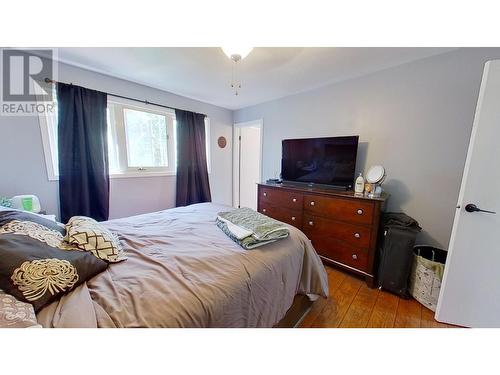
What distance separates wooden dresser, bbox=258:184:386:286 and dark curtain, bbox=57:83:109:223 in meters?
2.22

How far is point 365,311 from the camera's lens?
1.56 metres

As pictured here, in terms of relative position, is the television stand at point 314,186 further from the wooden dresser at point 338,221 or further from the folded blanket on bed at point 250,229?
the folded blanket on bed at point 250,229

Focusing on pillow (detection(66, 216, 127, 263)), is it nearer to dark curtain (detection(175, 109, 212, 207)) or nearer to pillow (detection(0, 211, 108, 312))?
pillow (detection(0, 211, 108, 312))

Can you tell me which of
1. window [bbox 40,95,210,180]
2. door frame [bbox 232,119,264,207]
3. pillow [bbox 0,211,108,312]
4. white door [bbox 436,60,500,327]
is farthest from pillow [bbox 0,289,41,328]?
door frame [bbox 232,119,264,207]

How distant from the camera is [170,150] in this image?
297cm

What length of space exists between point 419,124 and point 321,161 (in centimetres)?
99

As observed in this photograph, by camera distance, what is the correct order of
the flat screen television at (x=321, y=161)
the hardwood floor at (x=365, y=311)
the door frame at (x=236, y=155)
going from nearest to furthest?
the hardwood floor at (x=365, y=311)
the flat screen television at (x=321, y=161)
the door frame at (x=236, y=155)

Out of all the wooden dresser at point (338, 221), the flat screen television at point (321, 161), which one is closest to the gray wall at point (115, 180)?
the flat screen television at point (321, 161)

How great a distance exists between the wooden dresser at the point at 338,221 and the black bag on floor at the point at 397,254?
0.09m

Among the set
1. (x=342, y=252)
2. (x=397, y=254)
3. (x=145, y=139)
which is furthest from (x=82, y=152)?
(x=397, y=254)

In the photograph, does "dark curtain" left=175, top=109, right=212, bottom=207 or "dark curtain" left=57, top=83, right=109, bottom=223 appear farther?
"dark curtain" left=175, top=109, right=212, bottom=207

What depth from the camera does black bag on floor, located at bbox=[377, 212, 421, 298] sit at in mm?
1679

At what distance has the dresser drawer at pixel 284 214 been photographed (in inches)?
93.9

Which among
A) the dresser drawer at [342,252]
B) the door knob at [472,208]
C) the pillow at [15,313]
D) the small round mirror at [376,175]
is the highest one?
the small round mirror at [376,175]
